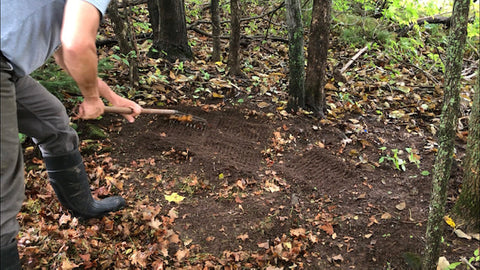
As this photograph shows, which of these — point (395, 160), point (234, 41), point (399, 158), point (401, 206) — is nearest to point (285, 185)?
point (401, 206)

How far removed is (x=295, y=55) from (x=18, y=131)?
3562 mm

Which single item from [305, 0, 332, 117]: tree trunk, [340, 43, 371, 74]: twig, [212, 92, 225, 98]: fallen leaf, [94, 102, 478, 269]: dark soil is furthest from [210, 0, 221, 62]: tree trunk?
[340, 43, 371, 74]: twig

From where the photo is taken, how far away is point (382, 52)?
282 inches

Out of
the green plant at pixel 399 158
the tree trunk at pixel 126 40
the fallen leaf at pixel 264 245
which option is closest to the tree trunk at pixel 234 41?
the tree trunk at pixel 126 40

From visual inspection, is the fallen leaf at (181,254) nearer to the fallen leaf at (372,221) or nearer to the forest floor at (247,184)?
the forest floor at (247,184)

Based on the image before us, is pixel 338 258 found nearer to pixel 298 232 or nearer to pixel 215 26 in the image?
pixel 298 232

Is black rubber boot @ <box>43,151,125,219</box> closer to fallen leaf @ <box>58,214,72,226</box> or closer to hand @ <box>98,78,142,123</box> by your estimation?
fallen leaf @ <box>58,214,72,226</box>

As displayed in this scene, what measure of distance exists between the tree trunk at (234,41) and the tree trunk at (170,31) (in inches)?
34.0

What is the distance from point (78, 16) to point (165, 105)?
312 cm

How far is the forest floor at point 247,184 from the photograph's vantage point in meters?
2.82

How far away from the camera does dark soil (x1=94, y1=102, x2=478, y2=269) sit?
3.01 m

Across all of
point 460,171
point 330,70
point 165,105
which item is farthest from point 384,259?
point 330,70

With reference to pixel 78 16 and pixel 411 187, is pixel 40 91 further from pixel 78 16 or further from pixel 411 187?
pixel 411 187

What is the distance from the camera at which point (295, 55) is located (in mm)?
4754
